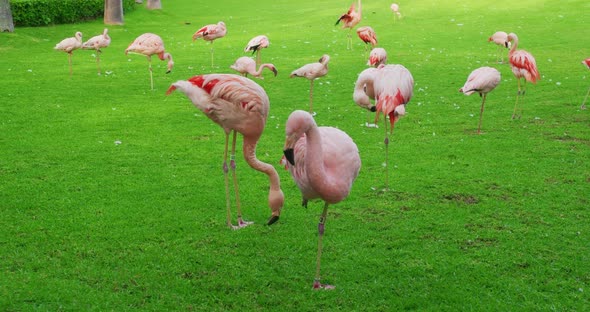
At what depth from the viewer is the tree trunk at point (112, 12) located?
21.6 meters

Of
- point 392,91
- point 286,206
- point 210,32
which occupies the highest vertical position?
point 210,32

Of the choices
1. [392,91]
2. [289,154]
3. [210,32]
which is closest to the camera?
[289,154]

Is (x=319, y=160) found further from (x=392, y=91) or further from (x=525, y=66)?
(x=525, y=66)

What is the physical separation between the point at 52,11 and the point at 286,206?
→ 55.2ft

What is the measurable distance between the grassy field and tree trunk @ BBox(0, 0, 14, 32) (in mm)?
5085

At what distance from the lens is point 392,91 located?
22.0 feet

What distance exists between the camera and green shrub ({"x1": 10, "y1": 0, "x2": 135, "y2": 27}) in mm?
19531

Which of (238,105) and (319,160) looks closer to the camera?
(319,160)

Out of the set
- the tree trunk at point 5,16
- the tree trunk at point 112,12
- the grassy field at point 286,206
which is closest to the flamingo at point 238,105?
the grassy field at point 286,206

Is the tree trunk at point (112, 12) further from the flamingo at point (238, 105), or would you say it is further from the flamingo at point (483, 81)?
the flamingo at point (238, 105)

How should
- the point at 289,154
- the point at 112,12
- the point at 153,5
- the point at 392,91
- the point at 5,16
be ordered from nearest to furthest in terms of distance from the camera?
1. the point at 289,154
2. the point at 392,91
3. the point at 5,16
4. the point at 112,12
5. the point at 153,5

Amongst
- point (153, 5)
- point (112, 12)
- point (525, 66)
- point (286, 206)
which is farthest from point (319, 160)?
point (153, 5)

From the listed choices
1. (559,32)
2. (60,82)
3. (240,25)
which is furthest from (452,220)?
(240,25)

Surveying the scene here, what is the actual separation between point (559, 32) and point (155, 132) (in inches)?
577
